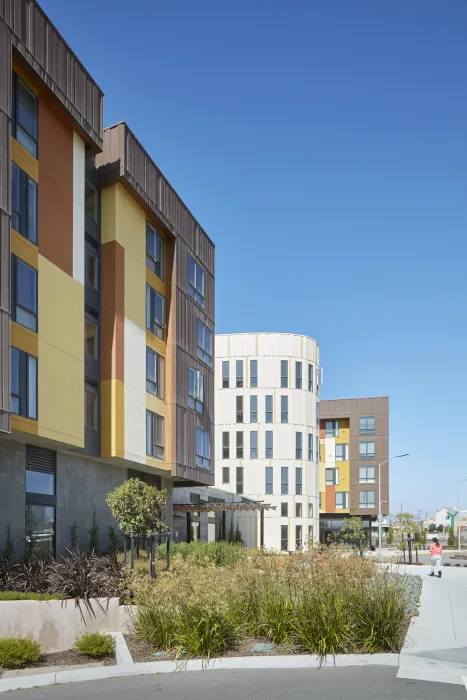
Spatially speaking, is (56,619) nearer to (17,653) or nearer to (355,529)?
(17,653)

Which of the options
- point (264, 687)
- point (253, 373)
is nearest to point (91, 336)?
point (264, 687)

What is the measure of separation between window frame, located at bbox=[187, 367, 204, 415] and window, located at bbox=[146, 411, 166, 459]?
289 cm

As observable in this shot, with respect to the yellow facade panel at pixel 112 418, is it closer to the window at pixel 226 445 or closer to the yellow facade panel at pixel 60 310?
the yellow facade panel at pixel 60 310

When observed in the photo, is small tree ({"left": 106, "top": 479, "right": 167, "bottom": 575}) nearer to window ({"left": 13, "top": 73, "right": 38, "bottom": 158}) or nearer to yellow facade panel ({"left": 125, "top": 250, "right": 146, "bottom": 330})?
yellow facade panel ({"left": 125, "top": 250, "right": 146, "bottom": 330})

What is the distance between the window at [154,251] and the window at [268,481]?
36840mm

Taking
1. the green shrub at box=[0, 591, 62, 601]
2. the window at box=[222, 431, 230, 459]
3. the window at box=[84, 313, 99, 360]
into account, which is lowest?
the green shrub at box=[0, 591, 62, 601]

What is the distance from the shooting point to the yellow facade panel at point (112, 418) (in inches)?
1169

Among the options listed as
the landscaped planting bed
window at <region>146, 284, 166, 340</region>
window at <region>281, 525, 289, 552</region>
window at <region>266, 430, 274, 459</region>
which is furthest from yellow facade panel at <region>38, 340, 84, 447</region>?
window at <region>266, 430, 274, 459</region>

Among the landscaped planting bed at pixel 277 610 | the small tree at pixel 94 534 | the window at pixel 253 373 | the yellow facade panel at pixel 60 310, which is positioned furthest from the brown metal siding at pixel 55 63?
the window at pixel 253 373

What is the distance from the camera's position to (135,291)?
105 feet

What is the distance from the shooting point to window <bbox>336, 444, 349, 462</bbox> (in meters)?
87.8

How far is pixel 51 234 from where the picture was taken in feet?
83.8

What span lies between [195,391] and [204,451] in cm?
313

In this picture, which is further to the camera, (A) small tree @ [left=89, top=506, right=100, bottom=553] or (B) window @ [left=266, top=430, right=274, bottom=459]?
(B) window @ [left=266, top=430, right=274, bottom=459]
